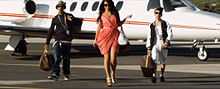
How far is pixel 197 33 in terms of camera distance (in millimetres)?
23031

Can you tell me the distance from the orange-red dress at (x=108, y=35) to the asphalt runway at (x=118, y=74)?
0.83 metres

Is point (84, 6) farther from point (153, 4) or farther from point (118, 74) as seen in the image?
point (118, 74)

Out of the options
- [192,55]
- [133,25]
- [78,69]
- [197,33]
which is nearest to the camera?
[78,69]

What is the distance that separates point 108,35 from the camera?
15.1 m

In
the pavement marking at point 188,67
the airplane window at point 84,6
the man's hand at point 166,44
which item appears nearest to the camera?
the man's hand at point 166,44

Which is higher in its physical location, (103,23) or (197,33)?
(103,23)

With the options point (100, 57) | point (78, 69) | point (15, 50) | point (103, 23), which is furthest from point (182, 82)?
point (15, 50)

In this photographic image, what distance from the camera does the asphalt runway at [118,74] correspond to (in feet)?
50.2

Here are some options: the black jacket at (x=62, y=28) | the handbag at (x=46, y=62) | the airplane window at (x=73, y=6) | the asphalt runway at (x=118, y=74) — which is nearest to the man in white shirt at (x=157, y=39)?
the asphalt runway at (x=118, y=74)

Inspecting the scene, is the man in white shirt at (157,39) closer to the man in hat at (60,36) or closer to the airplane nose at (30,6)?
the man in hat at (60,36)

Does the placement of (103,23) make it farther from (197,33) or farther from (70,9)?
(70,9)

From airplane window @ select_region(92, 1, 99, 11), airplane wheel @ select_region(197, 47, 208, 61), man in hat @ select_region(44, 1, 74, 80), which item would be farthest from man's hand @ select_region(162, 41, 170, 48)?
airplane window @ select_region(92, 1, 99, 11)

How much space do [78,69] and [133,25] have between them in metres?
5.35

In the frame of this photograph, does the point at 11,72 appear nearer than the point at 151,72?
No
